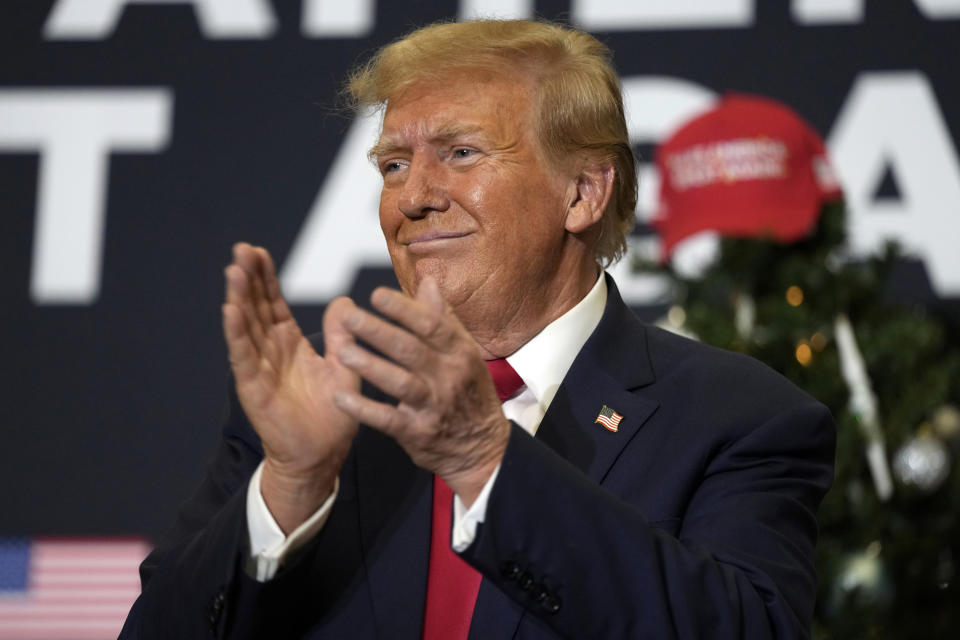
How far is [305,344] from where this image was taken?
141 cm

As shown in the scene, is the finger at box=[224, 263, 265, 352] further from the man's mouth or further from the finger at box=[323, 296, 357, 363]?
the man's mouth

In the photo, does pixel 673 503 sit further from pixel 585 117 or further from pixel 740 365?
pixel 585 117

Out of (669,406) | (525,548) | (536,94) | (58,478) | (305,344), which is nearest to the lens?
(525,548)

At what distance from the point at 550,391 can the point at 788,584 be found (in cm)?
44

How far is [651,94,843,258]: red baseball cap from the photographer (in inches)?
127

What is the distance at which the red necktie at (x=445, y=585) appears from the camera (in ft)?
5.05

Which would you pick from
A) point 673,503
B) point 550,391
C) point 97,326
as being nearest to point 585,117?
point 550,391

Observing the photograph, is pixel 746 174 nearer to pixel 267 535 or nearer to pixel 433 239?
pixel 433 239

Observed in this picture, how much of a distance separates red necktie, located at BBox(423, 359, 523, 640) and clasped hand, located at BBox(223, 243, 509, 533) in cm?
25

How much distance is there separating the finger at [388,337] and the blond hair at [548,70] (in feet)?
2.48

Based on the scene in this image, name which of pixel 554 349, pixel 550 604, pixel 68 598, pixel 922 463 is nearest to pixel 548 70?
pixel 554 349

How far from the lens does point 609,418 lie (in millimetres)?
1657

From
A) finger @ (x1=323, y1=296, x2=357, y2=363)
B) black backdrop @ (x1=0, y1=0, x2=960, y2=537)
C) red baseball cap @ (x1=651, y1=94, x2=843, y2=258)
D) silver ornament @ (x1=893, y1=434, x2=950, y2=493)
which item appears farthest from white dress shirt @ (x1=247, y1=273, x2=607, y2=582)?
black backdrop @ (x1=0, y1=0, x2=960, y2=537)

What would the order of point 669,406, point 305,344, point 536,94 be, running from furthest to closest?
point 536,94, point 669,406, point 305,344
